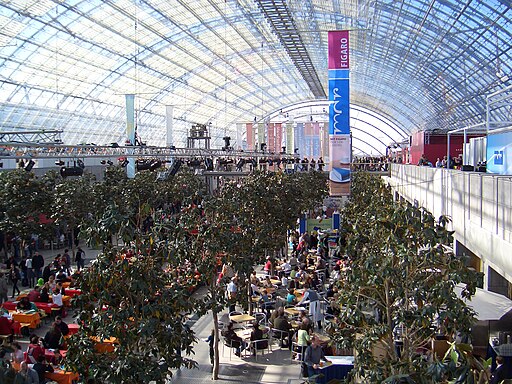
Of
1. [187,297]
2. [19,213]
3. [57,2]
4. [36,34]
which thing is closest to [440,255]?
[187,297]

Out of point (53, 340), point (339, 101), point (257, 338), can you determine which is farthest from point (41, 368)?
point (339, 101)

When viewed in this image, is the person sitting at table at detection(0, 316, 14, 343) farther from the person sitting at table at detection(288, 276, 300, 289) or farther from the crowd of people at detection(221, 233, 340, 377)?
the person sitting at table at detection(288, 276, 300, 289)

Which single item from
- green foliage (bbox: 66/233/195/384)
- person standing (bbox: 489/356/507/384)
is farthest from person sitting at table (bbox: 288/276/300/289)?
green foliage (bbox: 66/233/195/384)

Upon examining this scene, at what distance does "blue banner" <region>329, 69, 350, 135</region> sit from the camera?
2356cm

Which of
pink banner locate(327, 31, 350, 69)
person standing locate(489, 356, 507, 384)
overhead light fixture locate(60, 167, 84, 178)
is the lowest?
person standing locate(489, 356, 507, 384)

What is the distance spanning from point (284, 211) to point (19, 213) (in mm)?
11918

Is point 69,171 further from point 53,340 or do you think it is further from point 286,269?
point 53,340

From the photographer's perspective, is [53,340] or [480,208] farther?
[53,340]

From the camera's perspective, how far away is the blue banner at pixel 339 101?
23.6 meters

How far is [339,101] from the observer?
77.8 feet

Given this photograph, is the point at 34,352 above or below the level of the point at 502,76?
below

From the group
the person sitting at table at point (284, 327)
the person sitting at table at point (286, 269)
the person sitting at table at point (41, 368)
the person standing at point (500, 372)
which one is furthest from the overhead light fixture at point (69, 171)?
the person standing at point (500, 372)

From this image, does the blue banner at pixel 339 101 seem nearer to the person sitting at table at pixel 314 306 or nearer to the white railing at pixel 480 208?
the white railing at pixel 480 208

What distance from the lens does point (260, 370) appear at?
14031 mm
